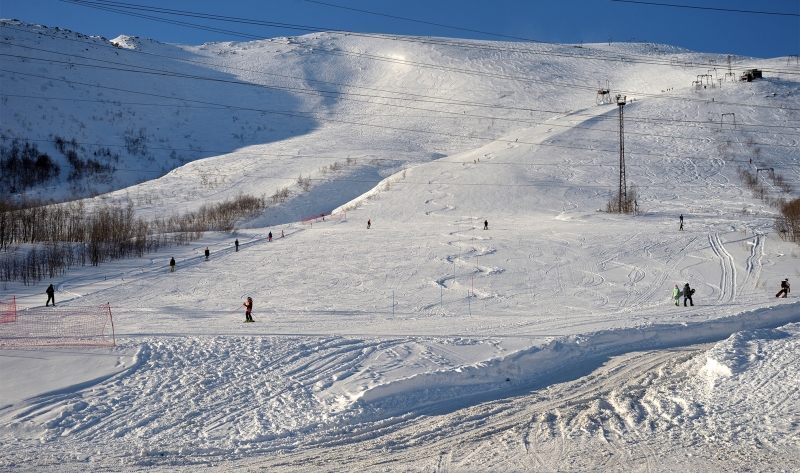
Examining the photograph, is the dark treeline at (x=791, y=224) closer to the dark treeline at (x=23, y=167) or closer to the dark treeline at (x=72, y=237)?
the dark treeline at (x=72, y=237)

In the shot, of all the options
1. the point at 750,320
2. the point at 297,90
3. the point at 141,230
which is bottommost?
the point at 750,320

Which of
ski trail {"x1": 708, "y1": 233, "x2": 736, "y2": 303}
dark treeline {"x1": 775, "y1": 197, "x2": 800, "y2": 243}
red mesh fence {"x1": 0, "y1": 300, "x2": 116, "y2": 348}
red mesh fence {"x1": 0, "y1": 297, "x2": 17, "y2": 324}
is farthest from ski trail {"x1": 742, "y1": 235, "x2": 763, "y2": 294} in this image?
red mesh fence {"x1": 0, "y1": 297, "x2": 17, "y2": 324}

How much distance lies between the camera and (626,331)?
20922 mm

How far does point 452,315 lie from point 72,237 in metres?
34.4

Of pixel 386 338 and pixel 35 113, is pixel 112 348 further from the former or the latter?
pixel 35 113

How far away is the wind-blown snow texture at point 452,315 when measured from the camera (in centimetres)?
1227

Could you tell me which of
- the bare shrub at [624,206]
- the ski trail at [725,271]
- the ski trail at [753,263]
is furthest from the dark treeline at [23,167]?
the ski trail at [753,263]

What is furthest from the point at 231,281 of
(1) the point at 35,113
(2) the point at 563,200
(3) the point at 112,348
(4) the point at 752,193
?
(1) the point at 35,113

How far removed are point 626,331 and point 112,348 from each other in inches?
645

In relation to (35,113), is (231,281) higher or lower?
lower

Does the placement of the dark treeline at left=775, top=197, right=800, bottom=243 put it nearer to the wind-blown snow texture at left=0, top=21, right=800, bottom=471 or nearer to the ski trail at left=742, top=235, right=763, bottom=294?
the wind-blown snow texture at left=0, top=21, right=800, bottom=471

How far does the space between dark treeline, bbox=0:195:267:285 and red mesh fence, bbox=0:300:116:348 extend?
11.6m

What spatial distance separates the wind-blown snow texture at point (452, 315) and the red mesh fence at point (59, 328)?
3.23 ft

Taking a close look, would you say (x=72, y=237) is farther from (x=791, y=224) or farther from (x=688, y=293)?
(x=791, y=224)
